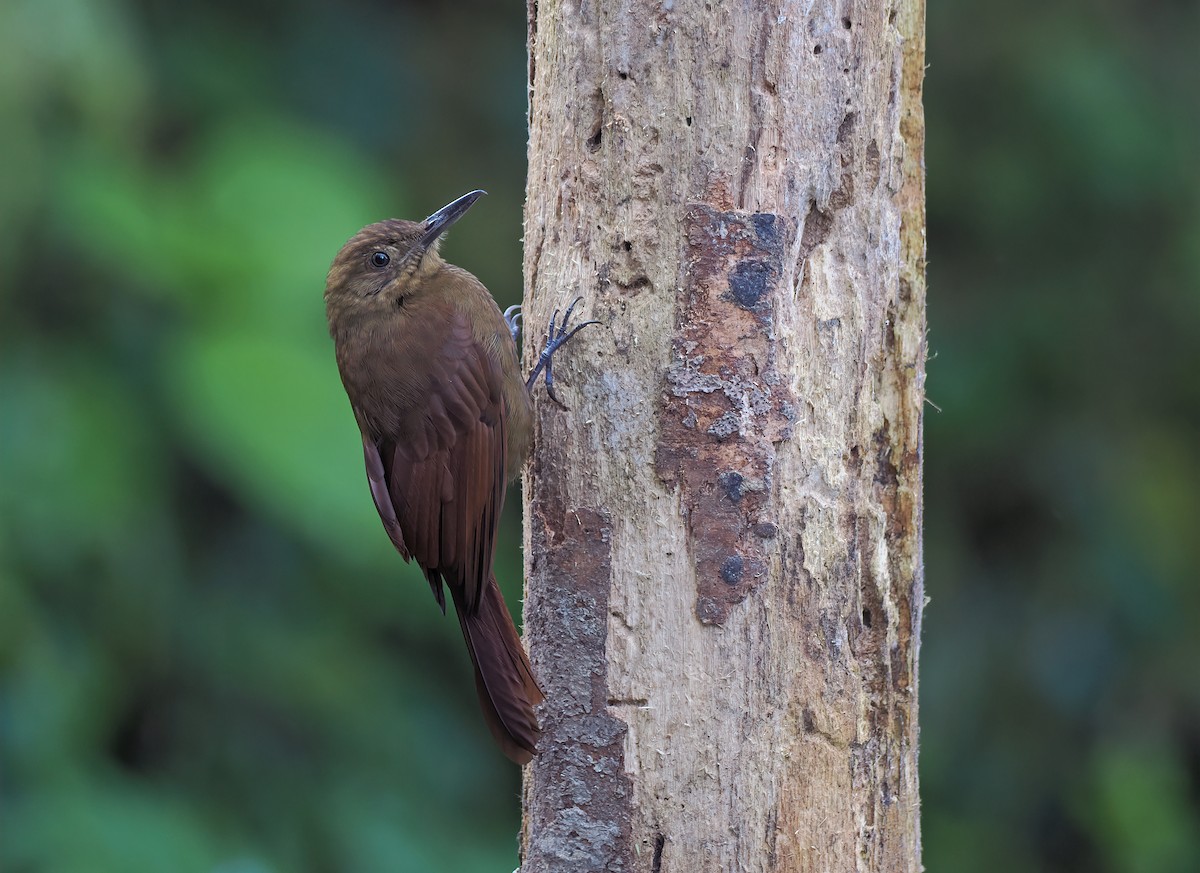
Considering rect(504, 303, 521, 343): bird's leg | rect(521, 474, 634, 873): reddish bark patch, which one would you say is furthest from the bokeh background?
rect(521, 474, 634, 873): reddish bark patch

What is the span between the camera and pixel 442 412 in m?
2.66

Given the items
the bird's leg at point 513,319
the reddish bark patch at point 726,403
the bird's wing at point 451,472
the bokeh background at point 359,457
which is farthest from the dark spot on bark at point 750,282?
the bokeh background at point 359,457

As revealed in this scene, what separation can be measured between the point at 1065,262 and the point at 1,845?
3429 millimetres

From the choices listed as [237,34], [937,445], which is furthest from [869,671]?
[237,34]

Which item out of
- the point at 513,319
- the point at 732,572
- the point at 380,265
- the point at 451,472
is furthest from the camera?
the point at 513,319

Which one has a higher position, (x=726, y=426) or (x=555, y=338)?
(x=555, y=338)

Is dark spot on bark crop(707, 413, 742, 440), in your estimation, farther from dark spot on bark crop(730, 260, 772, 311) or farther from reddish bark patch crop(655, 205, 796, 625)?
dark spot on bark crop(730, 260, 772, 311)

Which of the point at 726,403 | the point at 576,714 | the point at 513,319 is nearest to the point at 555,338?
the point at 726,403

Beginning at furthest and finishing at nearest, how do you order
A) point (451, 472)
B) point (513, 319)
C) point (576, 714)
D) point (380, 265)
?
point (513, 319) → point (380, 265) → point (451, 472) → point (576, 714)

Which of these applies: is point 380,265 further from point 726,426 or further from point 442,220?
point 726,426

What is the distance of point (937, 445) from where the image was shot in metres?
4.78

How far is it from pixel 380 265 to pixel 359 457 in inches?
36.0

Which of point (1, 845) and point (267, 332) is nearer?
point (1, 845)

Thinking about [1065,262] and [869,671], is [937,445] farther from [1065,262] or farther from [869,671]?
[869,671]
